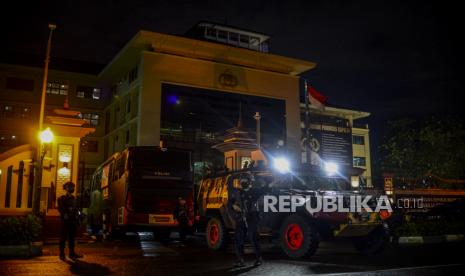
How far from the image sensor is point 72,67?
4447 centimetres

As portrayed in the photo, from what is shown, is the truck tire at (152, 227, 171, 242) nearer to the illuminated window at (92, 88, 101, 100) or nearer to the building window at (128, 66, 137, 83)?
the building window at (128, 66, 137, 83)

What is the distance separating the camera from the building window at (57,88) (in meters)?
42.4

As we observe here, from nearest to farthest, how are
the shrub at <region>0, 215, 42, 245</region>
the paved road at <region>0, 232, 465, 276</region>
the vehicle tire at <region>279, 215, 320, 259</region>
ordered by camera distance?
the paved road at <region>0, 232, 465, 276</region>
the vehicle tire at <region>279, 215, 320, 259</region>
the shrub at <region>0, 215, 42, 245</region>

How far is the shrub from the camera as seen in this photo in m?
10.8

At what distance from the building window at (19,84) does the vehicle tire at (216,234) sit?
115 ft

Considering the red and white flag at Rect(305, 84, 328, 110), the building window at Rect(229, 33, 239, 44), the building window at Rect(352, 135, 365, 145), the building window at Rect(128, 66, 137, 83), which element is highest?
the building window at Rect(229, 33, 239, 44)

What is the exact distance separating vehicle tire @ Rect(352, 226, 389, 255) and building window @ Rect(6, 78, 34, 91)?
38.0 meters

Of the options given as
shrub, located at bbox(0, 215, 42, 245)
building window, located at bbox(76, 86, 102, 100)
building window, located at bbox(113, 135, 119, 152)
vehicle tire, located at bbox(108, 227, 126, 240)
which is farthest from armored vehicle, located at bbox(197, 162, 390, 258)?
building window, located at bbox(76, 86, 102, 100)

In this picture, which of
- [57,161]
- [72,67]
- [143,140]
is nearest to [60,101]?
[72,67]

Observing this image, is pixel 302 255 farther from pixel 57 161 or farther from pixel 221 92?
pixel 221 92

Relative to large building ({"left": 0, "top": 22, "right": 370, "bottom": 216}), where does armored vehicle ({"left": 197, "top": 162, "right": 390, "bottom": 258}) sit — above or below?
below

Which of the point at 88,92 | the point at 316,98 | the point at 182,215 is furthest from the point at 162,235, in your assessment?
the point at 88,92

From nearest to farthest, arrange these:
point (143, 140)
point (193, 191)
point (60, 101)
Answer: point (193, 191) → point (143, 140) → point (60, 101)

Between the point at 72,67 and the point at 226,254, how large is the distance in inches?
1490
